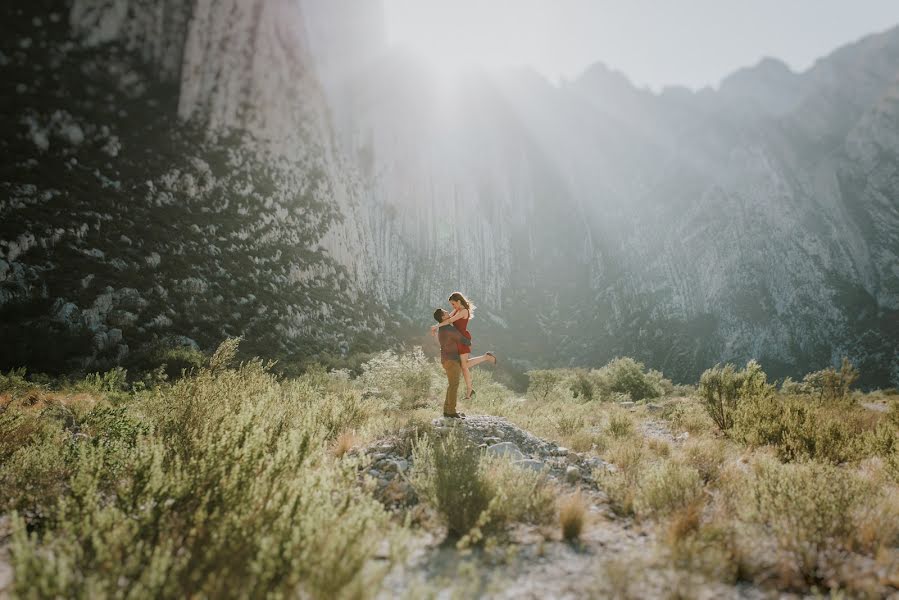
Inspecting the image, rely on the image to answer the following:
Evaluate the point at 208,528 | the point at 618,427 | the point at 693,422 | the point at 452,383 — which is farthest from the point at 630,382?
the point at 208,528

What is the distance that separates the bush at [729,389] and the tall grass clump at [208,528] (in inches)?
368

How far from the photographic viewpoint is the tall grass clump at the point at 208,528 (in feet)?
5.71

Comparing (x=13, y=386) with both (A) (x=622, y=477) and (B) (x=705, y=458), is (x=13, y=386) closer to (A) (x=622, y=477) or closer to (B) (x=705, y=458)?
(A) (x=622, y=477)

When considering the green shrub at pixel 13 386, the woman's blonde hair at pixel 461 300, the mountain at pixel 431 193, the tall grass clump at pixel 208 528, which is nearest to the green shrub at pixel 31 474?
the tall grass clump at pixel 208 528

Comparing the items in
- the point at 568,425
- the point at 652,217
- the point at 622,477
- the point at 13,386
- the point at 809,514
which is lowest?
the point at 568,425

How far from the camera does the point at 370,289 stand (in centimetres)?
3728

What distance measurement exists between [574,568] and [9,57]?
3480 centimetres

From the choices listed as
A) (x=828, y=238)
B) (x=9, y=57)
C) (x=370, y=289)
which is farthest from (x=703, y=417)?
(x=828, y=238)

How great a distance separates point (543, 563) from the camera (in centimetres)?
266

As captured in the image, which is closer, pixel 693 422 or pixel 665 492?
pixel 665 492

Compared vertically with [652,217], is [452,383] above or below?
below

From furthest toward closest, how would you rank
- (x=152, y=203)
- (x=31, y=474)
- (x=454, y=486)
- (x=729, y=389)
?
(x=152, y=203) < (x=729, y=389) < (x=31, y=474) < (x=454, y=486)

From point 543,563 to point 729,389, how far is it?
Answer: 10275mm

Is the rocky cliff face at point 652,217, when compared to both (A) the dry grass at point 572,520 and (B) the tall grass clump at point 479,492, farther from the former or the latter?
(A) the dry grass at point 572,520
